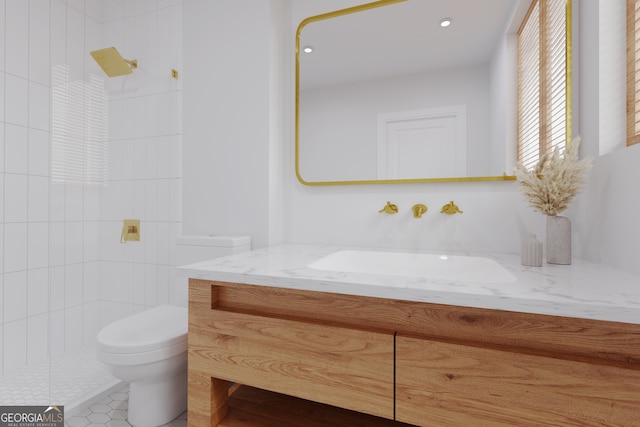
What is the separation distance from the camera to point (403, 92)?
155cm

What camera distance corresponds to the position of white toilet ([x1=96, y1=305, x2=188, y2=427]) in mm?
1262

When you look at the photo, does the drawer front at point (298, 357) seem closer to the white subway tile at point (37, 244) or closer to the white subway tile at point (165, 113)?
the white subway tile at point (165, 113)

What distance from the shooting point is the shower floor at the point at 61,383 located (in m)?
1.52

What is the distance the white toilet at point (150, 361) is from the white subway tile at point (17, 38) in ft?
5.33

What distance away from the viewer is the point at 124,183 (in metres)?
1.93

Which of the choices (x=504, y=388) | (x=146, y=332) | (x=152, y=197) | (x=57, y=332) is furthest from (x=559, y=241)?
(x=57, y=332)

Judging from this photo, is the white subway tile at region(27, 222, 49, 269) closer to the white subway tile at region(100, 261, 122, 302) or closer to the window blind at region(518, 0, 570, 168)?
the white subway tile at region(100, 261, 122, 302)

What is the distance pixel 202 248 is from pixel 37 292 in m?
1.14

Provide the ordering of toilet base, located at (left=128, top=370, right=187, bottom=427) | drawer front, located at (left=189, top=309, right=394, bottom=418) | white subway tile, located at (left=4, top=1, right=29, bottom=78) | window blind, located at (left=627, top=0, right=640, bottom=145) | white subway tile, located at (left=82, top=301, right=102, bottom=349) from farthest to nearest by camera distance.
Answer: white subway tile, located at (left=82, top=301, right=102, bottom=349), white subway tile, located at (left=4, top=1, right=29, bottom=78), toilet base, located at (left=128, top=370, right=187, bottom=427), window blind, located at (left=627, top=0, right=640, bottom=145), drawer front, located at (left=189, top=309, right=394, bottom=418)

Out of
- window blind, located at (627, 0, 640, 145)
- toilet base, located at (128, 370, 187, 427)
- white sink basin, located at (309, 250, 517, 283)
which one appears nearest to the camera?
window blind, located at (627, 0, 640, 145)

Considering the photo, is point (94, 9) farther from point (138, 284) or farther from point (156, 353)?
point (156, 353)

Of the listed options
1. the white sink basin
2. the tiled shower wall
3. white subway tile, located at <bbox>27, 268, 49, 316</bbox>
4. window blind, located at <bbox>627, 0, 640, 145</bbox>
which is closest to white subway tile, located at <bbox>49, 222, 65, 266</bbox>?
the tiled shower wall

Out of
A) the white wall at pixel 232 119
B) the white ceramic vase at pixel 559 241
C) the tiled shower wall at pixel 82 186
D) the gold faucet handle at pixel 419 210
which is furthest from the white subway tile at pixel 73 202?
the white ceramic vase at pixel 559 241

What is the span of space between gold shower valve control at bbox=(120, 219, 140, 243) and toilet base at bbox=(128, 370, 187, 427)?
88 centimetres
